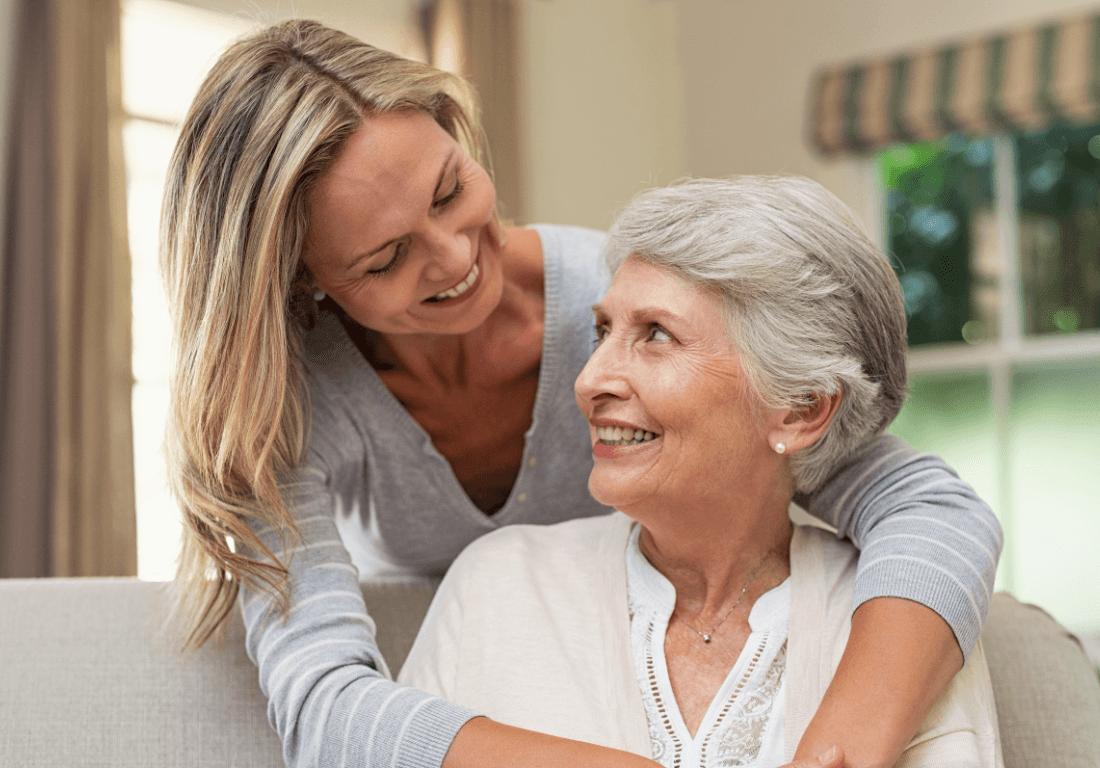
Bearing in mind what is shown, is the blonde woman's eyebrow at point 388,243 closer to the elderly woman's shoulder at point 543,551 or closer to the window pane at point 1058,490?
the elderly woman's shoulder at point 543,551

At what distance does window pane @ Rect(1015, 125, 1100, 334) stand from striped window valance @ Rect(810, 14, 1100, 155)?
198mm

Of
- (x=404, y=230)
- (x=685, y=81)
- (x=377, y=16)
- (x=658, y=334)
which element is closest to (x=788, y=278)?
(x=658, y=334)

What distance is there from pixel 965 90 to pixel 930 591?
4.27 m

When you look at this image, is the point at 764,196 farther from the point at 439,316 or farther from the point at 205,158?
the point at 205,158

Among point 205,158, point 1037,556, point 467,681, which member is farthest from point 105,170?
point 1037,556

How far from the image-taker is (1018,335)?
488 centimetres

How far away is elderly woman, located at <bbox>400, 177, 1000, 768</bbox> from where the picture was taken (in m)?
1.29

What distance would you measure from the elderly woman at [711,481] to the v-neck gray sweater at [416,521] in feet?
0.38

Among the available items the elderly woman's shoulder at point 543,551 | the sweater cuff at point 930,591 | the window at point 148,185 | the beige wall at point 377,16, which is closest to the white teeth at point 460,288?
the elderly woman's shoulder at point 543,551

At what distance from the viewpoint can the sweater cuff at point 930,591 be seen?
119 centimetres

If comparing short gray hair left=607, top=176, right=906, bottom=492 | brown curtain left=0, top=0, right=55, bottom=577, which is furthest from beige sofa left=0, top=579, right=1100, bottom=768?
A: brown curtain left=0, top=0, right=55, bottom=577

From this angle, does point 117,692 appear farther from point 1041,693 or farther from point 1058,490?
point 1058,490

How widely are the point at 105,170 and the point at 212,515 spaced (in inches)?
104

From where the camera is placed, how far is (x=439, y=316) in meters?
1.44
